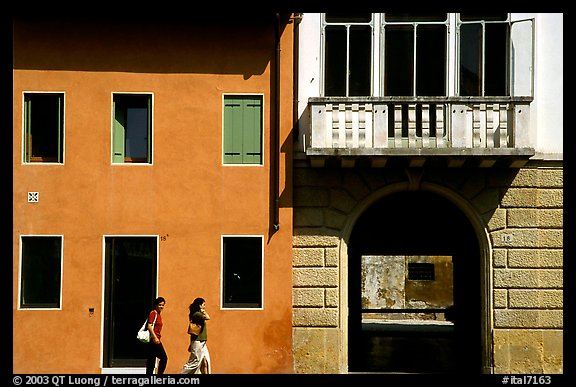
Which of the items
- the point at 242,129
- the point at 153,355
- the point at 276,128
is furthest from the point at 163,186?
the point at 153,355

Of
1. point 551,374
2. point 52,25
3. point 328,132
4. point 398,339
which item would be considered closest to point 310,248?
point 328,132

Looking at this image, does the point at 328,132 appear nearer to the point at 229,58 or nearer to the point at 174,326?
the point at 229,58

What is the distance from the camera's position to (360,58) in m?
16.0

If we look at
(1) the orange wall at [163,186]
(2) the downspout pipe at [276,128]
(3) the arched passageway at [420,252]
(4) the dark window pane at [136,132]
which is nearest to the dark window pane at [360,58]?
(1) the orange wall at [163,186]

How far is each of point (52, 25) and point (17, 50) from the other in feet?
2.77

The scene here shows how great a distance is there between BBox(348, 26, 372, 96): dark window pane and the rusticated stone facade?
173 centimetres

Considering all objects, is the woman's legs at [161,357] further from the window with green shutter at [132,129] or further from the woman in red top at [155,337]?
the window with green shutter at [132,129]

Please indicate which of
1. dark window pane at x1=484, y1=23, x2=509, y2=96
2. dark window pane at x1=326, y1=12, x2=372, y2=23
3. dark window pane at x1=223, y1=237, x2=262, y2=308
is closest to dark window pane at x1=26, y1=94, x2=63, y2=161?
dark window pane at x1=223, y1=237, x2=262, y2=308

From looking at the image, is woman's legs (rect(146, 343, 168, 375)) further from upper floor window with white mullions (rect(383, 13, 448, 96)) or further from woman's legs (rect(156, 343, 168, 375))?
upper floor window with white mullions (rect(383, 13, 448, 96))

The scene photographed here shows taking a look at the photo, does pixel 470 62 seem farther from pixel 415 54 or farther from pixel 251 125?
pixel 251 125

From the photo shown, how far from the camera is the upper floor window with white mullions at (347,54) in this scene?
15.9 meters

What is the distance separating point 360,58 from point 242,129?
2776mm

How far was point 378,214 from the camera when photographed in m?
18.4

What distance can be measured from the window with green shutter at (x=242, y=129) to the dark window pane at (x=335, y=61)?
58.1 inches
